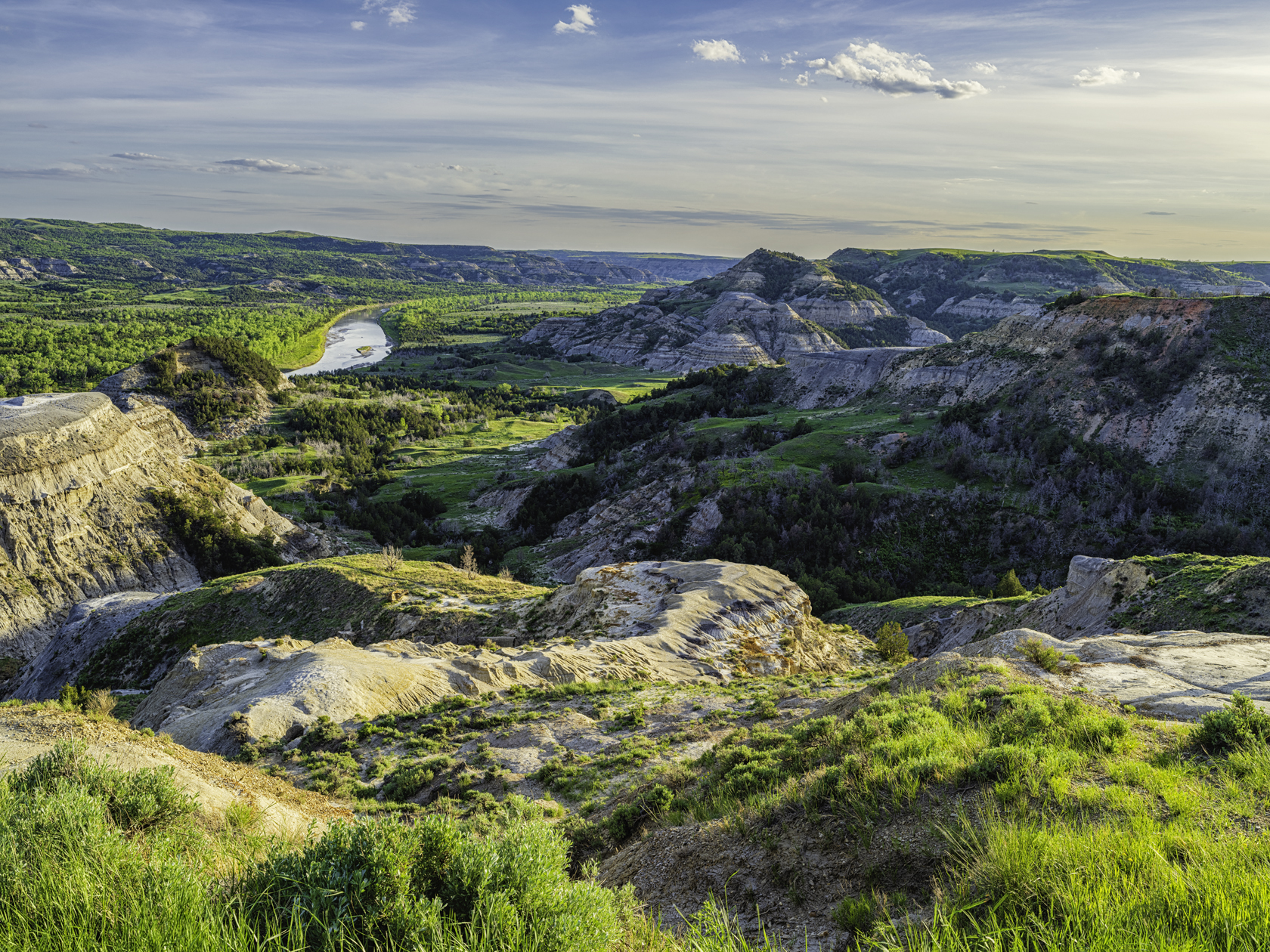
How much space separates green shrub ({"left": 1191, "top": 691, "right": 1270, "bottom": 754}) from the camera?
299 inches

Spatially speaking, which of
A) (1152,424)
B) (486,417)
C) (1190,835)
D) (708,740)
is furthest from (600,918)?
(486,417)

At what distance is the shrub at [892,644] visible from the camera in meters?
26.7

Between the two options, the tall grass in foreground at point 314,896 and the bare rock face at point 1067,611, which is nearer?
the tall grass in foreground at point 314,896

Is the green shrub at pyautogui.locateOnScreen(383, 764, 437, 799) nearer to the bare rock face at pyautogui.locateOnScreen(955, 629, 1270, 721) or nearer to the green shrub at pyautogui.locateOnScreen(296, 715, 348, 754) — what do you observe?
the green shrub at pyautogui.locateOnScreen(296, 715, 348, 754)

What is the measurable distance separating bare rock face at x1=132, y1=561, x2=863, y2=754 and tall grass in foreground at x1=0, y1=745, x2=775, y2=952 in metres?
12.0

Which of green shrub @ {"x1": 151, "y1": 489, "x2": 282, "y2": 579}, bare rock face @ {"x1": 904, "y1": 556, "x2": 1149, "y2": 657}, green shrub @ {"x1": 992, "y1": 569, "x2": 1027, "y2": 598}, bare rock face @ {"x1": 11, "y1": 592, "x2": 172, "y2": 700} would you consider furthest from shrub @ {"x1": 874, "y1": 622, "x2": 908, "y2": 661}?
green shrub @ {"x1": 151, "y1": 489, "x2": 282, "y2": 579}

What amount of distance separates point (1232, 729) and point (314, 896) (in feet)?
32.9

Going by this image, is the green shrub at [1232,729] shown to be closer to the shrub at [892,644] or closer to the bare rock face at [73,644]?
the shrub at [892,644]

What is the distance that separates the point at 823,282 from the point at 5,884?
211077 mm

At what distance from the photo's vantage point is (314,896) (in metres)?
4.36

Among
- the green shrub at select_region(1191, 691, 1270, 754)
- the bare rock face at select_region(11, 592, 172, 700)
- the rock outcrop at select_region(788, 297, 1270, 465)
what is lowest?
the bare rock face at select_region(11, 592, 172, 700)

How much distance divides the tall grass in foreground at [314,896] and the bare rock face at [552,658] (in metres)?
12.0

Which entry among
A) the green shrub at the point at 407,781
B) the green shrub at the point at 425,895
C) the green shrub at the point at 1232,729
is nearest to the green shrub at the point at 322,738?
the green shrub at the point at 407,781

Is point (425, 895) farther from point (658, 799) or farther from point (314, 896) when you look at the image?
point (658, 799)
